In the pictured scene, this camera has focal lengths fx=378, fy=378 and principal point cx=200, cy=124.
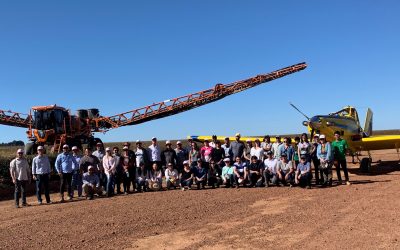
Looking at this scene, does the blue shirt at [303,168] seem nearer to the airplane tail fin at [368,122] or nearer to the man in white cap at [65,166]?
the man in white cap at [65,166]

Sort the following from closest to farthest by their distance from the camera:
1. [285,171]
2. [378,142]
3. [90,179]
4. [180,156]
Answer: [90,179]
[285,171]
[180,156]
[378,142]

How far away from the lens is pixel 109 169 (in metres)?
10.8

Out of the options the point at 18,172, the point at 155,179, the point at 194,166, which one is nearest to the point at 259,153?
the point at 194,166

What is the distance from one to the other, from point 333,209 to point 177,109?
14284mm

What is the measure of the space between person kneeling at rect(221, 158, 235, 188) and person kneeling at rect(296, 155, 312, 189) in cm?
192

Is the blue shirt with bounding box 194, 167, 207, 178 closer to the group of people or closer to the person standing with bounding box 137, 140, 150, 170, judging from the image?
the group of people

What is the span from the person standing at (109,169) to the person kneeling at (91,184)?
0.28m

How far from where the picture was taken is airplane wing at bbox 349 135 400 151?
14914 millimetres

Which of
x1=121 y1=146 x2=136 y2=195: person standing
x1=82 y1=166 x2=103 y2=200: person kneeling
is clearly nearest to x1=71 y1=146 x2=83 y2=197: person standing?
x1=82 y1=166 x2=103 y2=200: person kneeling

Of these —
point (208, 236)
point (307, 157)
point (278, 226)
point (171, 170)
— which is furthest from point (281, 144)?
point (208, 236)

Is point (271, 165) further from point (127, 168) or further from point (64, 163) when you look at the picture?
point (64, 163)

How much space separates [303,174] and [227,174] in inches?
86.9

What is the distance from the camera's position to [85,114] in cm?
2025

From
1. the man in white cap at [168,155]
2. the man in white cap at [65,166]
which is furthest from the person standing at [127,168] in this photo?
the man in white cap at [65,166]
